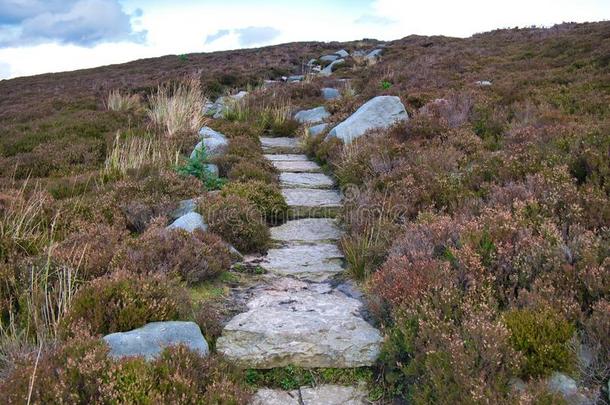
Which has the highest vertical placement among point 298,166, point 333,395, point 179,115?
point 179,115

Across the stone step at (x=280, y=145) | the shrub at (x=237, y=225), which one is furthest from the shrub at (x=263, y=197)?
the stone step at (x=280, y=145)

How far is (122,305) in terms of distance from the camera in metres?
4.34

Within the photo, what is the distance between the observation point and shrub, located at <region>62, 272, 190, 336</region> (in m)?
4.17

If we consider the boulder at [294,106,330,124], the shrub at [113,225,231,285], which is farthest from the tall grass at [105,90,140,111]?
the shrub at [113,225,231,285]

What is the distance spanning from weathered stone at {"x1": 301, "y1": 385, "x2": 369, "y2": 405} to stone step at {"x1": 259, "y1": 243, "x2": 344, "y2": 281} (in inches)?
74.7

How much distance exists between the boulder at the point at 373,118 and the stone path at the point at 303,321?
4603 millimetres

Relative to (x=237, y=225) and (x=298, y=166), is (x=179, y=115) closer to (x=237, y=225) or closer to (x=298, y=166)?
(x=298, y=166)

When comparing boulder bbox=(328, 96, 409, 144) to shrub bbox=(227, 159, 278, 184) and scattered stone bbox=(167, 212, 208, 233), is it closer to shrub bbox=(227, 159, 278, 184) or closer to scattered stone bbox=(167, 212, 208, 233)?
shrub bbox=(227, 159, 278, 184)

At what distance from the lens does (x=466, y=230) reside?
5.00 m

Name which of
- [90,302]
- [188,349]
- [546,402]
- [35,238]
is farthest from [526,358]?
[35,238]

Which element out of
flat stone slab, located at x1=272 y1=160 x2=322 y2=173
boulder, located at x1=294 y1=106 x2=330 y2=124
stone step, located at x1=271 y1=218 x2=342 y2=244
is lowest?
stone step, located at x1=271 y1=218 x2=342 y2=244

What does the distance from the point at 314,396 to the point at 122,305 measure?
1.76 meters

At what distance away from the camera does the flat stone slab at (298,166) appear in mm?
10812

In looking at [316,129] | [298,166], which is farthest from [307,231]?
[316,129]
